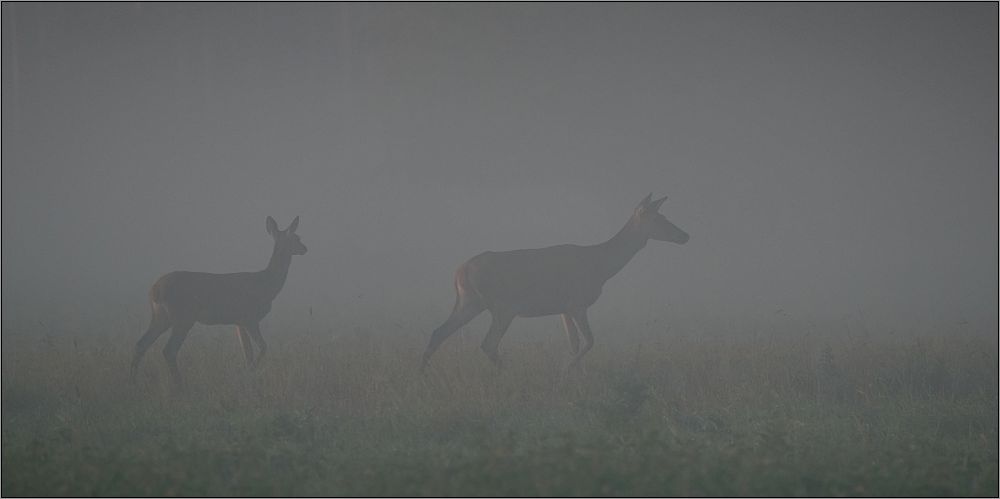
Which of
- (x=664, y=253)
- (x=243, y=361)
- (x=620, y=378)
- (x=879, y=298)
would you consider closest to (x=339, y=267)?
(x=664, y=253)

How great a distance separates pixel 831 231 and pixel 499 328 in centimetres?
3657

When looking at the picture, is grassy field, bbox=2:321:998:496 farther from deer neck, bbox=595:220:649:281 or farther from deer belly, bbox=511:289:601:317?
deer neck, bbox=595:220:649:281

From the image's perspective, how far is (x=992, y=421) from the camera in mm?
9242

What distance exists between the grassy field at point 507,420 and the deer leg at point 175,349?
25 centimetres

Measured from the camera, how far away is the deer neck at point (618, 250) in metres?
12.4

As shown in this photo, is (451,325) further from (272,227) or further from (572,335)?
(272,227)

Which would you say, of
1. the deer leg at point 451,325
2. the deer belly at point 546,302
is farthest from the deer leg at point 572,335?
the deer leg at point 451,325

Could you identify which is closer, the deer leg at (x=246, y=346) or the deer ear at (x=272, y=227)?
the deer leg at (x=246, y=346)

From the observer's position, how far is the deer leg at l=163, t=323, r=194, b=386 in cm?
1046

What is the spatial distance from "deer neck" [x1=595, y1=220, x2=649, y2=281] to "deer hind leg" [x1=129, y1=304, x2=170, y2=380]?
5278mm

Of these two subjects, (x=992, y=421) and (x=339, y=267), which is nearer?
(x=992, y=421)

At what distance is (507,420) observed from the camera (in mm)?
9141

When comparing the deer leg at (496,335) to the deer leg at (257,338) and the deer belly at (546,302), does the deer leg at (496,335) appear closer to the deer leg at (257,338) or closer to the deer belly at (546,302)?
the deer belly at (546,302)

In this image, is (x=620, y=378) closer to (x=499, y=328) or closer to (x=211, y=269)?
(x=499, y=328)
